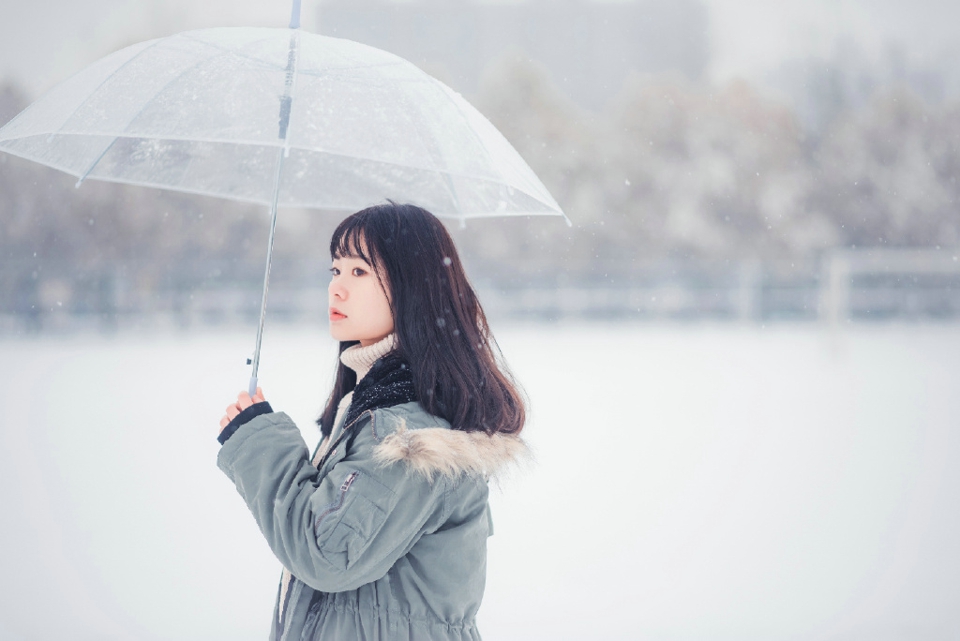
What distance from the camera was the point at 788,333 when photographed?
53.8 feet

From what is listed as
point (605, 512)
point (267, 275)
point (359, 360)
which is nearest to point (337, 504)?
point (359, 360)

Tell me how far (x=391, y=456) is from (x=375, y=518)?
87mm

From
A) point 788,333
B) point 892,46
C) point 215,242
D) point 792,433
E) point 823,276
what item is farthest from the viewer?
point 892,46

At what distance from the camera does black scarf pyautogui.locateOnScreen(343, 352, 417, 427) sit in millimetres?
1316

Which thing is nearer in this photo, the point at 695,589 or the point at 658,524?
the point at 695,589

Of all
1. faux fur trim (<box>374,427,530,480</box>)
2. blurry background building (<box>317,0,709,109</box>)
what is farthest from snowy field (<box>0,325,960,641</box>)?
blurry background building (<box>317,0,709,109</box>)

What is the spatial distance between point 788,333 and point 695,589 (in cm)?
1362

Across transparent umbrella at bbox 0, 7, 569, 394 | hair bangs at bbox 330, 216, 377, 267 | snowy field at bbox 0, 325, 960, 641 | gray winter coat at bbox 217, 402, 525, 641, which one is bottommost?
snowy field at bbox 0, 325, 960, 641

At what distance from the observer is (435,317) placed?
141 cm

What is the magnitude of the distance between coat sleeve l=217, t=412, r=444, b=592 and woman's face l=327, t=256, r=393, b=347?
220 millimetres

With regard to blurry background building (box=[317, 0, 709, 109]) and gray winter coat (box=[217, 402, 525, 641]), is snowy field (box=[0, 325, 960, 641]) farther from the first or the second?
blurry background building (box=[317, 0, 709, 109])

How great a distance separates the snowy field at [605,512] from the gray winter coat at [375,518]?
149mm

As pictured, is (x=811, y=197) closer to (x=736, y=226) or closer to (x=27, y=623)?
(x=736, y=226)

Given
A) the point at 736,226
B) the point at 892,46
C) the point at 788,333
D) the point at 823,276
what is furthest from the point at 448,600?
the point at 892,46
